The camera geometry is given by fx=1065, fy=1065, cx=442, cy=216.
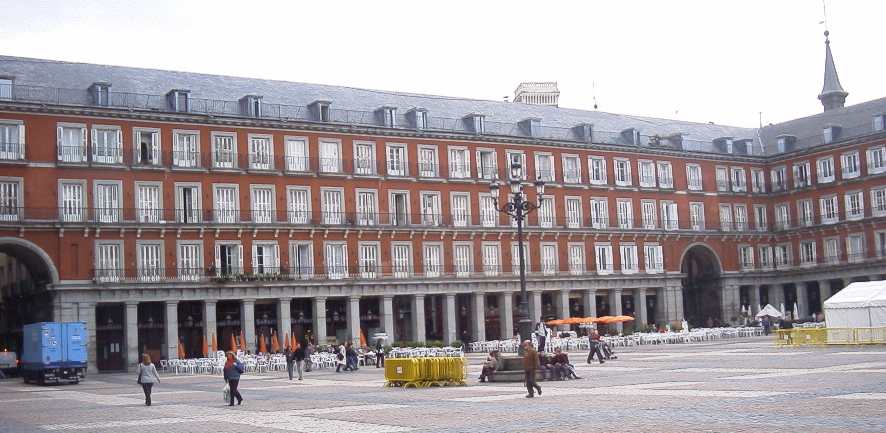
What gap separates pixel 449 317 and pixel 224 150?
18.7 metres

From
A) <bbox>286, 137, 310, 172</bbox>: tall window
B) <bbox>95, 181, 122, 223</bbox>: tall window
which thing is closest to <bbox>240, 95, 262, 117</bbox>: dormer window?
<bbox>286, 137, 310, 172</bbox>: tall window

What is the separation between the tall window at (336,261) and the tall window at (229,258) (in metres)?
5.91

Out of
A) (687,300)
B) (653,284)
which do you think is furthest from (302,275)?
(687,300)

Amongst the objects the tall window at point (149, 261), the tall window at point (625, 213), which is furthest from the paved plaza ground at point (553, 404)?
the tall window at point (625, 213)

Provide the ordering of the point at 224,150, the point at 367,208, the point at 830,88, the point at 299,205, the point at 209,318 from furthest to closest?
the point at 830,88 → the point at 367,208 → the point at 299,205 → the point at 224,150 → the point at 209,318

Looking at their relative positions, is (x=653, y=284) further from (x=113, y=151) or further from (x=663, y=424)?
(x=663, y=424)

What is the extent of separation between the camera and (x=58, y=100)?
59469mm

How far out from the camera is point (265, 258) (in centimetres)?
6488

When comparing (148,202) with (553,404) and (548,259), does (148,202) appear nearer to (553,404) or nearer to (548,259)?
(548,259)

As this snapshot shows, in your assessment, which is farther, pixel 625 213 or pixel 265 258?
pixel 625 213

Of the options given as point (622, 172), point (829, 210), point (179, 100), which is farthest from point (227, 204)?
point (829, 210)

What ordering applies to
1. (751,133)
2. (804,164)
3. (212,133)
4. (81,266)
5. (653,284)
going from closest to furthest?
(81,266) < (212,133) < (653,284) < (804,164) < (751,133)

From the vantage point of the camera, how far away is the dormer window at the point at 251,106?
216 ft

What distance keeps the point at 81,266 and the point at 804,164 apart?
189 ft
